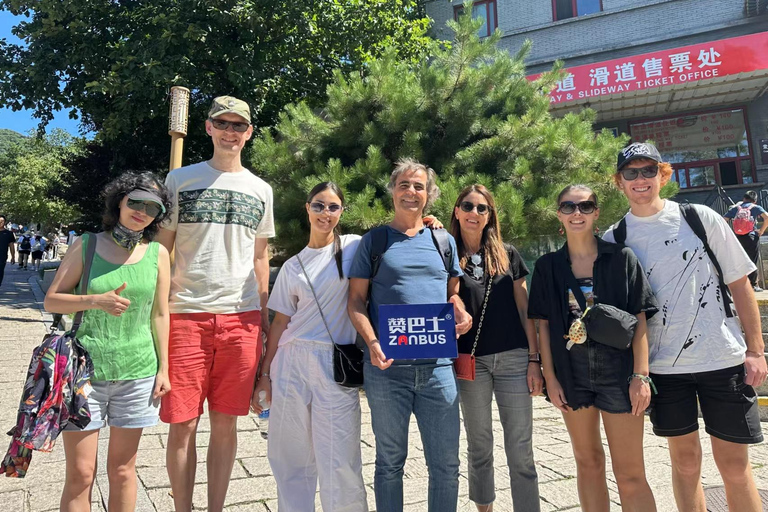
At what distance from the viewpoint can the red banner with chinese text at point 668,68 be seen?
1191 cm

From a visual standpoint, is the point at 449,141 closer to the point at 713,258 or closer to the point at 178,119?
the point at 178,119

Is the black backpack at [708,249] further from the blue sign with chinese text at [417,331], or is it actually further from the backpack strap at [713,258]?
the blue sign with chinese text at [417,331]

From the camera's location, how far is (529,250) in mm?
5914

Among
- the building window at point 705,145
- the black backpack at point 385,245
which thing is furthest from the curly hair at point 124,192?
the building window at point 705,145

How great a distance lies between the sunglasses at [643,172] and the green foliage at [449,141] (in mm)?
2872

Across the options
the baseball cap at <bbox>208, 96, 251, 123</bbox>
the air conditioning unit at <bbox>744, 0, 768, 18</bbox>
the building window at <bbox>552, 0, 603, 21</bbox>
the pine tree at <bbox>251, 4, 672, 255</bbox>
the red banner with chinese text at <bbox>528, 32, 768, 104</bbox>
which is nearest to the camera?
the baseball cap at <bbox>208, 96, 251, 123</bbox>

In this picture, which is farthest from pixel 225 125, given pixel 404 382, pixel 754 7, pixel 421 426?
pixel 754 7

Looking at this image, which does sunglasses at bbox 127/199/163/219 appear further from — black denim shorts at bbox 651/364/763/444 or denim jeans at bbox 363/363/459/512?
black denim shorts at bbox 651/364/763/444

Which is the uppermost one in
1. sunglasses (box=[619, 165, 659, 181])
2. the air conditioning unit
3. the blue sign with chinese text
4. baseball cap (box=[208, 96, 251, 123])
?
the air conditioning unit

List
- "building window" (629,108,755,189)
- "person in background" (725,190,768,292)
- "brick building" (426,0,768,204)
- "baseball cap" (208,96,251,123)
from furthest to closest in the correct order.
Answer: "building window" (629,108,755,189), "brick building" (426,0,768,204), "person in background" (725,190,768,292), "baseball cap" (208,96,251,123)

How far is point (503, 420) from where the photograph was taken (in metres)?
2.63

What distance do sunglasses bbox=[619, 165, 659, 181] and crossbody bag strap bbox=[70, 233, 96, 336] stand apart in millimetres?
2652

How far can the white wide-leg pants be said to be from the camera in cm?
235

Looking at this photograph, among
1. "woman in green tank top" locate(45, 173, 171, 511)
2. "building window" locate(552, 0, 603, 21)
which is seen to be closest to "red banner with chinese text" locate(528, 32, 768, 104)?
"building window" locate(552, 0, 603, 21)
